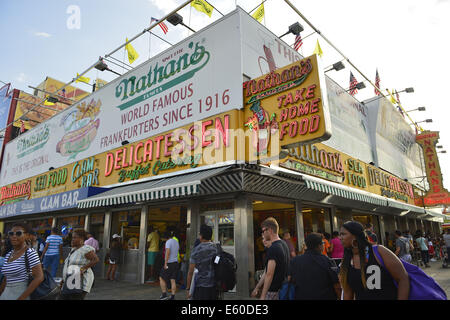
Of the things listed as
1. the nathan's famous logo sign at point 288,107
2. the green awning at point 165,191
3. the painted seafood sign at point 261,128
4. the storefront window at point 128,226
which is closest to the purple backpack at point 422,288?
the nathan's famous logo sign at point 288,107

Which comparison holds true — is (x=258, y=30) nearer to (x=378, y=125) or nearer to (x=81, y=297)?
(x=81, y=297)

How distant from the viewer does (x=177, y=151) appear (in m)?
9.92

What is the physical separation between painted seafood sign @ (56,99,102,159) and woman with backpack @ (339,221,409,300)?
13.4 metres

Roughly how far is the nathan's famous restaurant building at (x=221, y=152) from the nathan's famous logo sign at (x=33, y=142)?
606mm

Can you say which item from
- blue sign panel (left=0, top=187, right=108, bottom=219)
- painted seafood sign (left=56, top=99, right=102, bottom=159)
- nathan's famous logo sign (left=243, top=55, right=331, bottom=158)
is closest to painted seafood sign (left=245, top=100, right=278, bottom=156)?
nathan's famous logo sign (left=243, top=55, right=331, bottom=158)

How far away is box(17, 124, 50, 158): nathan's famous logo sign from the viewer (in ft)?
58.3

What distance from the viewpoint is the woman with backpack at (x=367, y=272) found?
8.30 feet

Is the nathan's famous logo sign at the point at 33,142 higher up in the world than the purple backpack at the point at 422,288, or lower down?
higher up

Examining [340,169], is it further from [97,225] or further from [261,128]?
[97,225]

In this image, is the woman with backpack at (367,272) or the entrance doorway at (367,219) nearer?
the woman with backpack at (367,272)

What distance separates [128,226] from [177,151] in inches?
169

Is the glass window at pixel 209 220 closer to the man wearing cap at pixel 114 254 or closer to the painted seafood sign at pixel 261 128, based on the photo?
the painted seafood sign at pixel 261 128
